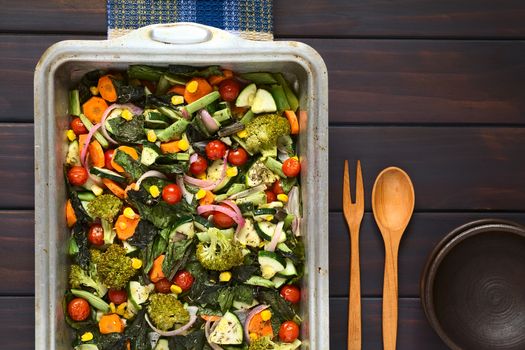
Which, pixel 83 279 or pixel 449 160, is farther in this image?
pixel 449 160

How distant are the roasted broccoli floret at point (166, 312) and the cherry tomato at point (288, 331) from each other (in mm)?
288

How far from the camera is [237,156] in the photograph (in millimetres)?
2043

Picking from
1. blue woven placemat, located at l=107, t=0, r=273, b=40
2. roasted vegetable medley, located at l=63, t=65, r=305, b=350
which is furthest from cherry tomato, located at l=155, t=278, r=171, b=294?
blue woven placemat, located at l=107, t=0, r=273, b=40

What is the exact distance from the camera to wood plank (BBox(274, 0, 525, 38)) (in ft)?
7.24

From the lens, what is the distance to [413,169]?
224 centimetres

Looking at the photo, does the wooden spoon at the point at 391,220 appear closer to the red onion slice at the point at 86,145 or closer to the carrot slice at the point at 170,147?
the carrot slice at the point at 170,147

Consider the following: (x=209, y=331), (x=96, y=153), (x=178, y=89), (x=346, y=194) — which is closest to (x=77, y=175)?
(x=96, y=153)

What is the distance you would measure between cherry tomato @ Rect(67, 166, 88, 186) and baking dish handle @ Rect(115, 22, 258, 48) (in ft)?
1.35

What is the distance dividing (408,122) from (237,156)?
2.00 ft

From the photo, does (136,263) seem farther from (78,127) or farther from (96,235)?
(78,127)

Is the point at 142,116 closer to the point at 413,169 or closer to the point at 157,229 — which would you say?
the point at 157,229

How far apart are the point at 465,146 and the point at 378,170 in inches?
12.2

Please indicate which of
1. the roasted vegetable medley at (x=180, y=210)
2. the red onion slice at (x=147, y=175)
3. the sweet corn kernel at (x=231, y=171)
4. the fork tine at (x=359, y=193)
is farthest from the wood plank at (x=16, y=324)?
the fork tine at (x=359, y=193)

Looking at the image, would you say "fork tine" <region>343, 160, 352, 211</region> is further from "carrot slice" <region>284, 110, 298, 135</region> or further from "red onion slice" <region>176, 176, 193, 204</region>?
"red onion slice" <region>176, 176, 193, 204</region>
